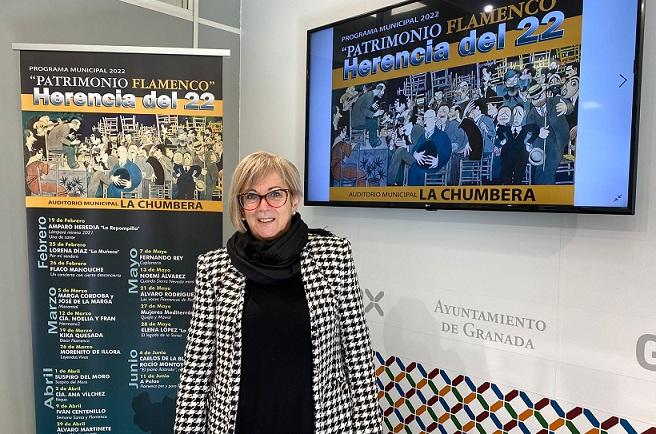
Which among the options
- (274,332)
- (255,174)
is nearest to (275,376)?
(274,332)

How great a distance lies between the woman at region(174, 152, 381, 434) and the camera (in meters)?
1.46

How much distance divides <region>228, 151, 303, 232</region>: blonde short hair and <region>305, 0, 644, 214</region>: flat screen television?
0.63 metres

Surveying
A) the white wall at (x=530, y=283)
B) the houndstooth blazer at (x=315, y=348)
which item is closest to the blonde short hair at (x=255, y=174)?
the houndstooth blazer at (x=315, y=348)

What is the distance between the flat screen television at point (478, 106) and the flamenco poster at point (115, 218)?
549 millimetres

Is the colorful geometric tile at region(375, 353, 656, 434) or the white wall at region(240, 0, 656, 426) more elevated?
the white wall at region(240, 0, 656, 426)

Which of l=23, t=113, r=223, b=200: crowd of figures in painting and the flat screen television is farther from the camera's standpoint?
l=23, t=113, r=223, b=200: crowd of figures in painting

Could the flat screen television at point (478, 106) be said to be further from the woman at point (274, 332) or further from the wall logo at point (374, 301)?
the woman at point (274, 332)

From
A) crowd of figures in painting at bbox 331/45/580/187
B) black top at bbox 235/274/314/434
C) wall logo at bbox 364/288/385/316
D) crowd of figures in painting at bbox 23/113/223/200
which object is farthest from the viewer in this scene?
wall logo at bbox 364/288/385/316

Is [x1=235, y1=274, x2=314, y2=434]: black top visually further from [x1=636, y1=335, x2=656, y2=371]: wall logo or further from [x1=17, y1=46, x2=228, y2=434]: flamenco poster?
[x1=636, y1=335, x2=656, y2=371]: wall logo

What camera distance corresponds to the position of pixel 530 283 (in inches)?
69.5

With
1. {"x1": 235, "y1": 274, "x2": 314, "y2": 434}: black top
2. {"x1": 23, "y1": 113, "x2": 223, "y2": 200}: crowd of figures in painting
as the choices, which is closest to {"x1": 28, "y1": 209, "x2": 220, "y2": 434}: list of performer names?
{"x1": 23, "y1": 113, "x2": 223, "y2": 200}: crowd of figures in painting

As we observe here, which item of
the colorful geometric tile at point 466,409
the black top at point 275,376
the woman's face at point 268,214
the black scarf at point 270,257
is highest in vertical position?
the woman's face at point 268,214

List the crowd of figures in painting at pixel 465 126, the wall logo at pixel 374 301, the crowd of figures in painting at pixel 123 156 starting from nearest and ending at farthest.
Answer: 1. the crowd of figures in painting at pixel 465 126
2. the crowd of figures in painting at pixel 123 156
3. the wall logo at pixel 374 301

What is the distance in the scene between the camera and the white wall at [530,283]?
1534mm
